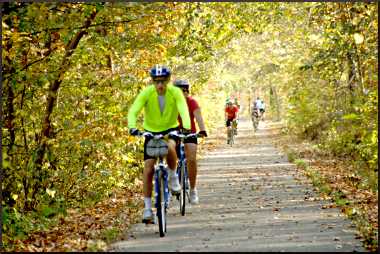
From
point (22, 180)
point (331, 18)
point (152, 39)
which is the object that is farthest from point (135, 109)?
point (331, 18)

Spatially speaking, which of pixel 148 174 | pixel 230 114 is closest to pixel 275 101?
pixel 230 114

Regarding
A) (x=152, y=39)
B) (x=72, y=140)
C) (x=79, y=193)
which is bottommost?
(x=79, y=193)

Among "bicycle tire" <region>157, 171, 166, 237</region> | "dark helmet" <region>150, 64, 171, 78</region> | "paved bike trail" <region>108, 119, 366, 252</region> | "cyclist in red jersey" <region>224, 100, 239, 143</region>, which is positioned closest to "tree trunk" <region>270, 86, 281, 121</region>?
"cyclist in red jersey" <region>224, 100, 239, 143</region>

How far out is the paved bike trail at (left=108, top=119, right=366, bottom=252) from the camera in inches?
350

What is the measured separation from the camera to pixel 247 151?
2839 centimetres

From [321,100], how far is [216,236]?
1738 centimetres

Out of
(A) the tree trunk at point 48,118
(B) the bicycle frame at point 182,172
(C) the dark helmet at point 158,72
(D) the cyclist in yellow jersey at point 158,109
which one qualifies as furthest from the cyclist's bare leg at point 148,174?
(A) the tree trunk at point 48,118

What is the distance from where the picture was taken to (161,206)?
9.66 meters

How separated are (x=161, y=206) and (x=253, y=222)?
6.05 ft

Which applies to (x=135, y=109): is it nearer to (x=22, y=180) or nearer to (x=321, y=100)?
(x=22, y=180)

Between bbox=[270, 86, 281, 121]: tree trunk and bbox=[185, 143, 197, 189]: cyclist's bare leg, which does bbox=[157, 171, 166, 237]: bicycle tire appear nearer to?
bbox=[185, 143, 197, 189]: cyclist's bare leg

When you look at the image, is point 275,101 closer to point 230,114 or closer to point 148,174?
point 230,114

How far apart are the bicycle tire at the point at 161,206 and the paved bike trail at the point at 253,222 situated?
0.51 ft

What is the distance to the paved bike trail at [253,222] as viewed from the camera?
8.89m
